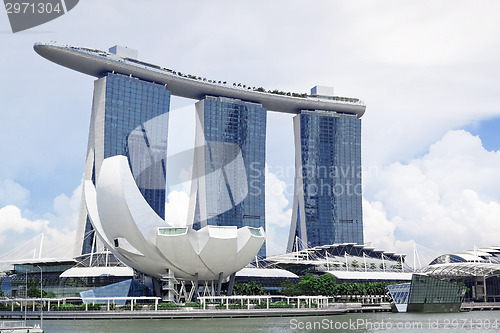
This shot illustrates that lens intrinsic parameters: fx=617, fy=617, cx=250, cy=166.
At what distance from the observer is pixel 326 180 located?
166 m

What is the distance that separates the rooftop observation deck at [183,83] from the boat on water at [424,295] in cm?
7747

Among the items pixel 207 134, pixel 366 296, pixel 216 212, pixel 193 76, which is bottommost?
pixel 366 296

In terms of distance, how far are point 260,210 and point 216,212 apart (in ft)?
43.3

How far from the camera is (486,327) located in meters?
59.6

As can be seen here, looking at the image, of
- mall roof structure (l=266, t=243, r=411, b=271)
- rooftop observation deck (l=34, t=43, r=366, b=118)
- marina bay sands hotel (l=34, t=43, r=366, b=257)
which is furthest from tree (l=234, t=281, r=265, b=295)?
rooftop observation deck (l=34, t=43, r=366, b=118)

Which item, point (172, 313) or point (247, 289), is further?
point (247, 289)

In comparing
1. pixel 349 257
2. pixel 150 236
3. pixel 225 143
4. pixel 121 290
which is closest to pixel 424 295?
pixel 150 236

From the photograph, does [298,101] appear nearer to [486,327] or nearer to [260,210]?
[260,210]

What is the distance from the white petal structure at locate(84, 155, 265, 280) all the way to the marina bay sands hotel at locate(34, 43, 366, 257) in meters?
53.9

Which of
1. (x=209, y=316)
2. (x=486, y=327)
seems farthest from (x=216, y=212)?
(x=486, y=327)

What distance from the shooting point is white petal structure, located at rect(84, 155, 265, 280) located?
248 ft

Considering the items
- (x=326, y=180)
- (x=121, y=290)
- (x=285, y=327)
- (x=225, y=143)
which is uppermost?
(x=225, y=143)

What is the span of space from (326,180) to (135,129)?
2163 inches

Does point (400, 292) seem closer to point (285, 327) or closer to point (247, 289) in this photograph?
point (247, 289)
